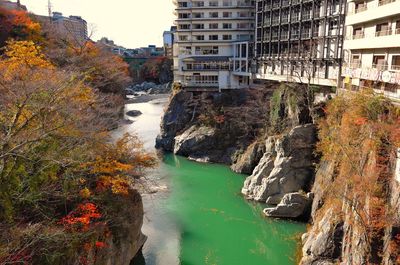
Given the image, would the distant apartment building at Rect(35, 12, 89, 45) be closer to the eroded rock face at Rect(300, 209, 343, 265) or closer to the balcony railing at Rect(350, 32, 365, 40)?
the balcony railing at Rect(350, 32, 365, 40)

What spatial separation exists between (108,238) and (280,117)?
63.9 ft

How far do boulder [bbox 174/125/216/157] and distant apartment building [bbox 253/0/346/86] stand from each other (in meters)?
9.04

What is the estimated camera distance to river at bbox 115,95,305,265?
17484mm

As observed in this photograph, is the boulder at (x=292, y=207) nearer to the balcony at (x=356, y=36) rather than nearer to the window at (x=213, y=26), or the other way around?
the balcony at (x=356, y=36)

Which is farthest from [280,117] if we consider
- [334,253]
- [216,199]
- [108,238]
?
[108,238]

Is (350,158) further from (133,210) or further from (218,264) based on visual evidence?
(133,210)

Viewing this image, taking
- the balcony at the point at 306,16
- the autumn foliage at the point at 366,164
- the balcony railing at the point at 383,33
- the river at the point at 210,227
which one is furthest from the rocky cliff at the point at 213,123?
the autumn foliage at the point at 366,164

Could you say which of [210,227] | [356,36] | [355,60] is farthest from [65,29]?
[355,60]

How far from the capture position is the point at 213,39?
137 feet

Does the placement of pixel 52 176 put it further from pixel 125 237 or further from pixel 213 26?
pixel 213 26

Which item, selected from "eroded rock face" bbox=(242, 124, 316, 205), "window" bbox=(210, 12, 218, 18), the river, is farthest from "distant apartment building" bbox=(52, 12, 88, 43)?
"eroded rock face" bbox=(242, 124, 316, 205)

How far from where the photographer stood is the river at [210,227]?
1748 cm

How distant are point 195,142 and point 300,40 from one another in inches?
560

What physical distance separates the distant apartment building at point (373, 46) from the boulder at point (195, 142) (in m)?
14.2
